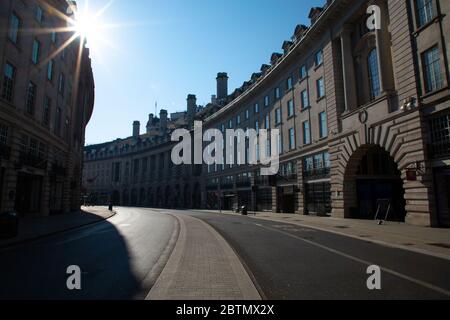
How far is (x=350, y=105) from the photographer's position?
29.2 meters

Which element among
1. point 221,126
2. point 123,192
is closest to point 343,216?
point 221,126

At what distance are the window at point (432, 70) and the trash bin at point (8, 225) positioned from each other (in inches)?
929

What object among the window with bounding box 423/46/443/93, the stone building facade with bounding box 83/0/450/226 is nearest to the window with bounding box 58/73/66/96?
the stone building facade with bounding box 83/0/450/226

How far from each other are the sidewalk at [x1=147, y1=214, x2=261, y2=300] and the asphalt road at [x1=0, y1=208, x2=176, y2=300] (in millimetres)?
427

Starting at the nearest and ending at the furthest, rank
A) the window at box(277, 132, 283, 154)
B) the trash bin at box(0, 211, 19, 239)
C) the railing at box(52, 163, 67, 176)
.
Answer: the trash bin at box(0, 211, 19, 239) → the railing at box(52, 163, 67, 176) → the window at box(277, 132, 283, 154)

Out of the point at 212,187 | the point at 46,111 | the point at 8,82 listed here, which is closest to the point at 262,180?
the point at 212,187

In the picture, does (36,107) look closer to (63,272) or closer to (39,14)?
(39,14)

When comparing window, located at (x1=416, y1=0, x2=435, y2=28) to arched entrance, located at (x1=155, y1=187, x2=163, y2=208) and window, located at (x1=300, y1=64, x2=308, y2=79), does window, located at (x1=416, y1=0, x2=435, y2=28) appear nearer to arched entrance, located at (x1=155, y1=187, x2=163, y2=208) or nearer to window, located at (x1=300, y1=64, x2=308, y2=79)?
window, located at (x1=300, y1=64, x2=308, y2=79)

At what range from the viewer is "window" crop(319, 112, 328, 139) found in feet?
109

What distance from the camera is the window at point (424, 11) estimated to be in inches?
805

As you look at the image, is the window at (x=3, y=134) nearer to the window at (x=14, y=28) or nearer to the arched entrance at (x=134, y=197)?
the window at (x=14, y=28)

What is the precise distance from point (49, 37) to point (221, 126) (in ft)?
125

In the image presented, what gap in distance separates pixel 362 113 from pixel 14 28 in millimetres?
27382
